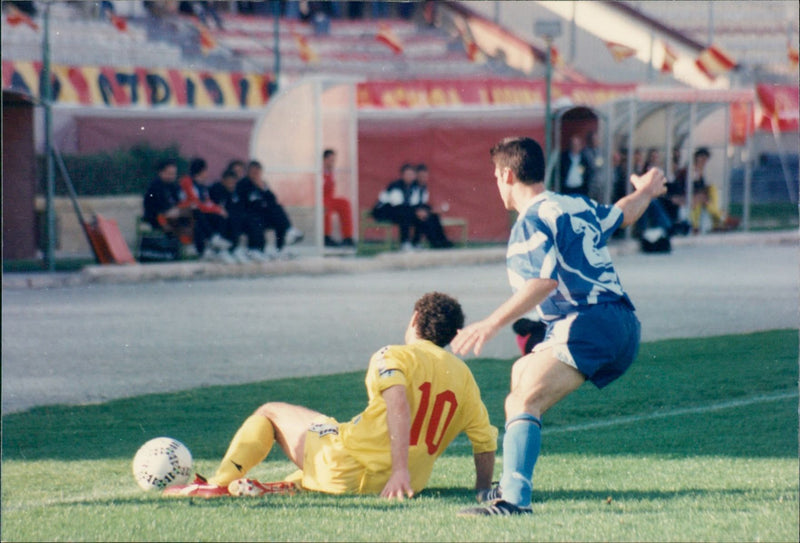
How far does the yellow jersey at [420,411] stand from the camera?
15.7ft

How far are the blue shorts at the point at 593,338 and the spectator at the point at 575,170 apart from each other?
14774mm

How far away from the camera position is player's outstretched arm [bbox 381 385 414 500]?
4.69 m

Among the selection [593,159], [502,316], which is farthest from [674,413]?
[593,159]

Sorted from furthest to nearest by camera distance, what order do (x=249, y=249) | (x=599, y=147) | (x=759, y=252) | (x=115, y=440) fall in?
(x=599, y=147), (x=759, y=252), (x=249, y=249), (x=115, y=440)

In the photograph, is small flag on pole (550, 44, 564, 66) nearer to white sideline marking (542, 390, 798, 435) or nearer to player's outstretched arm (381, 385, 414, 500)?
white sideline marking (542, 390, 798, 435)

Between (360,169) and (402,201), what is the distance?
12.5ft

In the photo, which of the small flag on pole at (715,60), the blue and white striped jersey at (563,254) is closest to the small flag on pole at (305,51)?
the small flag on pole at (715,60)

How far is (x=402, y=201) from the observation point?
18.1 metres

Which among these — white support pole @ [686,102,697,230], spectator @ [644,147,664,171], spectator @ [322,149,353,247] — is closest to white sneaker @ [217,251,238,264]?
spectator @ [322,149,353,247]

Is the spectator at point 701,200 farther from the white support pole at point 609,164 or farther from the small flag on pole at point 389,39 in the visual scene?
the small flag on pole at point 389,39

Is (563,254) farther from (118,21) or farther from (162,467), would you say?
(118,21)

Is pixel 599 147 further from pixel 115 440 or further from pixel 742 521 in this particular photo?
pixel 742 521

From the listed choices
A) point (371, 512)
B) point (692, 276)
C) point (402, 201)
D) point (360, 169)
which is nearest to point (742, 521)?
point (371, 512)

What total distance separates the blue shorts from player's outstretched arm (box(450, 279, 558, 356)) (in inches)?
9.4
